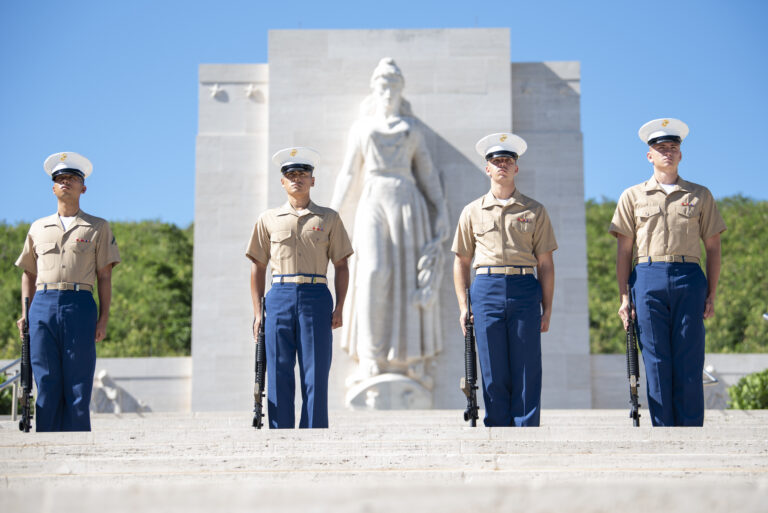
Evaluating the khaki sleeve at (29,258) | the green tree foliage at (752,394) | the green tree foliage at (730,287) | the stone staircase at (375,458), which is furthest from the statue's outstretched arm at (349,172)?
the green tree foliage at (730,287)

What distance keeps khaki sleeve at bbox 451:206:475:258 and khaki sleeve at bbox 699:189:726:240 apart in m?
1.53

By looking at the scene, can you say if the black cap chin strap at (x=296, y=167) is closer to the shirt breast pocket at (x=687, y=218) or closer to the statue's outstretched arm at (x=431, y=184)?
the shirt breast pocket at (x=687, y=218)

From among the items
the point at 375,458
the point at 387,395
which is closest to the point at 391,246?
the point at 387,395

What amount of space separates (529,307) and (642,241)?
90 centimetres

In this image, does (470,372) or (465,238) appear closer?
(470,372)

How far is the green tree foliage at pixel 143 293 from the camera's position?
1073 inches

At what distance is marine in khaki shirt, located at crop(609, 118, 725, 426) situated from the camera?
640 cm

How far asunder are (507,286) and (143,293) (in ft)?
78.0

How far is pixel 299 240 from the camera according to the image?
684cm

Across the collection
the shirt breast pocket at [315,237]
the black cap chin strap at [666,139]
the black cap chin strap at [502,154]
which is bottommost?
the shirt breast pocket at [315,237]

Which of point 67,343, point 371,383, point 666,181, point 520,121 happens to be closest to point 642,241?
point 666,181

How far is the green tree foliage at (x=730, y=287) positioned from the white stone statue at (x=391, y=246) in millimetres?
14155

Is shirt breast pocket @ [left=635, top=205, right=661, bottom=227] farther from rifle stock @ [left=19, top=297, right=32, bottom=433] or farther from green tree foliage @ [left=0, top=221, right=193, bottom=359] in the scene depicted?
green tree foliage @ [left=0, top=221, right=193, bottom=359]

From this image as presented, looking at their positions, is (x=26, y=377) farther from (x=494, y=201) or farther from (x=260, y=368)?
(x=494, y=201)
